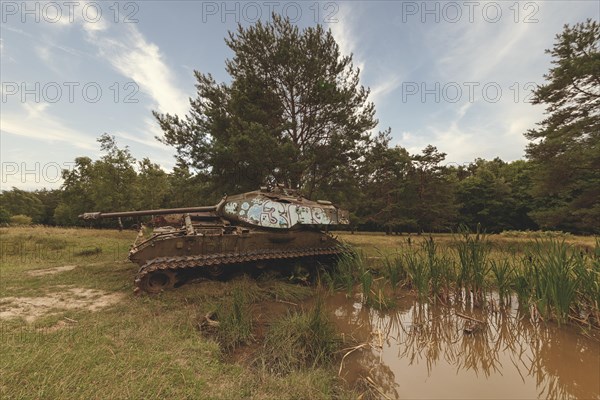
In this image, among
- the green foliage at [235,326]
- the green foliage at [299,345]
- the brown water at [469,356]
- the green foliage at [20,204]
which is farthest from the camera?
the green foliage at [20,204]

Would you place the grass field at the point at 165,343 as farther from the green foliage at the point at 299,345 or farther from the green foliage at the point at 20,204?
the green foliage at the point at 20,204

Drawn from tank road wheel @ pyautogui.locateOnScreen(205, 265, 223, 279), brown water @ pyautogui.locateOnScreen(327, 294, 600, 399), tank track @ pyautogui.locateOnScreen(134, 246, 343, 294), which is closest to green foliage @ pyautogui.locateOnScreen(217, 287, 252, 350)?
brown water @ pyautogui.locateOnScreen(327, 294, 600, 399)

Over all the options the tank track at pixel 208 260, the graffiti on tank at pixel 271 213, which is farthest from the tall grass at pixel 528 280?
the graffiti on tank at pixel 271 213

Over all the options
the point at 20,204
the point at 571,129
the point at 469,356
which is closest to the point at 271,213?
the point at 469,356

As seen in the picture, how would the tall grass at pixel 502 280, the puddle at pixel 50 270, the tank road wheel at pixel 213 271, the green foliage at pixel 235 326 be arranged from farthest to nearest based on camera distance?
the puddle at pixel 50 270 < the tank road wheel at pixel 213 271 < the tall grass at pixel 502 280 < the green foliage at pixel 235 326

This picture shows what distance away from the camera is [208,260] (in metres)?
6.19

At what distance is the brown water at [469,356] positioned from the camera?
2889 mm

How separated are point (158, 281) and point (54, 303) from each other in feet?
5.48

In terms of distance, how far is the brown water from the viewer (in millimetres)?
2889

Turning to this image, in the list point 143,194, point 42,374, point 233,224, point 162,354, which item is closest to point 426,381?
point 162,354

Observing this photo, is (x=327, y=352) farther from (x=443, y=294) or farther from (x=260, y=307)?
(x=443, y=294)

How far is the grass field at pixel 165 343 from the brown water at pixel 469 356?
503 millimetres

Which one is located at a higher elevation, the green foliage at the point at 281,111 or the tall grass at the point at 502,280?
the green foliage at the point at 281,111

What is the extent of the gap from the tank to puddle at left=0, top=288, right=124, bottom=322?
677 mm
